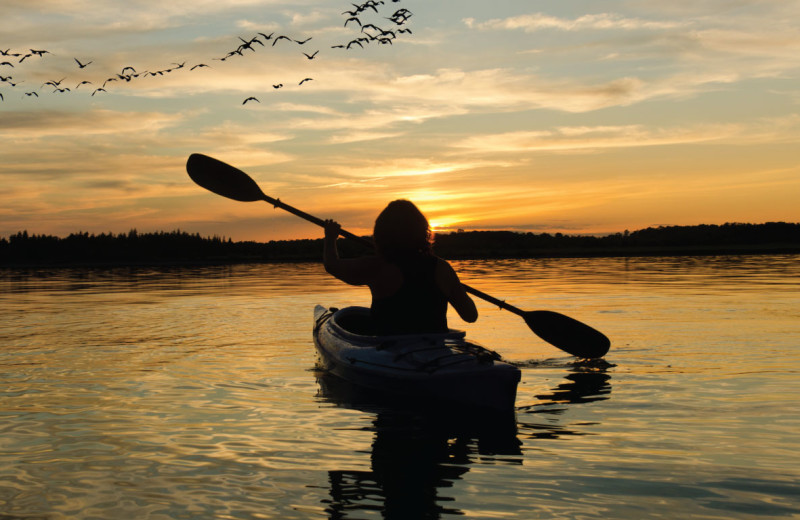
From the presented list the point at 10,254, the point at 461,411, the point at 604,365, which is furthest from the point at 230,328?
the point at 10,254

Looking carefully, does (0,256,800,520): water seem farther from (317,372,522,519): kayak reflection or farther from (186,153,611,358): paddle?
(186,153,611,358): paddle

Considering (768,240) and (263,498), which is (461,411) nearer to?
(263,498)

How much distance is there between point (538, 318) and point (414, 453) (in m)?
4.23

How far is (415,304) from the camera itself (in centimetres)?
696

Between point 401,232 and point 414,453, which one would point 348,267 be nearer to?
point 401,232

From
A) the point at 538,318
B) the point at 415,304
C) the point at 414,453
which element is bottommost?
the point at 414,453

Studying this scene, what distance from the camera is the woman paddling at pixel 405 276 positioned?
21.8 ft

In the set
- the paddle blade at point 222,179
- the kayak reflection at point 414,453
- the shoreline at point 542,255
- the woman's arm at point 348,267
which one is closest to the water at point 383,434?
the kayak reflection at point 414,453

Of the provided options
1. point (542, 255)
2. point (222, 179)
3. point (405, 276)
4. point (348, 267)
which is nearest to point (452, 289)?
point (405, 276)

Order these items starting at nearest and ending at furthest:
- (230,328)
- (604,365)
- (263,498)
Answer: (263,498), (604,365), (230,328)

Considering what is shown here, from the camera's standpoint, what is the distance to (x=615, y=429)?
6.01m

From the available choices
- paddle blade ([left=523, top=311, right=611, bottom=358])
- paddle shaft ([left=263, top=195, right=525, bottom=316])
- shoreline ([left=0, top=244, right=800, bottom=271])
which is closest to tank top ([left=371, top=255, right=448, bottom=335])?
paddle shaft ([left=263, top=195, right=525, bottom=316])

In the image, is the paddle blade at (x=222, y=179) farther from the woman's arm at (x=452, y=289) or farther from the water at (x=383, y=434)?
the woman's arm at (x=452, y=289)

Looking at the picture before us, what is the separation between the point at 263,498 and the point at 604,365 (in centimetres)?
592
